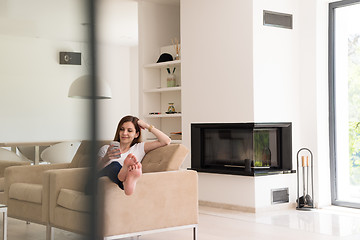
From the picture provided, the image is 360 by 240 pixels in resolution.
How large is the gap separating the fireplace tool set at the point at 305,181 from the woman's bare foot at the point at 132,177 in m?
2.35

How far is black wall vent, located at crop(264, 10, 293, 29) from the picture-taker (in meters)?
4.93

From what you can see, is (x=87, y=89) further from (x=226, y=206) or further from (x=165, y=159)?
(x=226, y=206)

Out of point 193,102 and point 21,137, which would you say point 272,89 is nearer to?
point 193,102

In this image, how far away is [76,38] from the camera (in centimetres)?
69

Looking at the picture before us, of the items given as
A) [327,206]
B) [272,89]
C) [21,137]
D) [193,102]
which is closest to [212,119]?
[193,102]

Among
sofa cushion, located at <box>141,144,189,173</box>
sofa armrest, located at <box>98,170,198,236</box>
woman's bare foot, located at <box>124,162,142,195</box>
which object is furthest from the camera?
sofa cushion, located at <box>141,144,189,173</box>

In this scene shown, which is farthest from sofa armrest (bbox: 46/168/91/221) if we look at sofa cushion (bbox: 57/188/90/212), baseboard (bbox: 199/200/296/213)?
baseboard (bbox: 199/200/296/213)

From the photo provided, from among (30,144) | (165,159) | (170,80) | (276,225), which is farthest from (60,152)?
(170,80)

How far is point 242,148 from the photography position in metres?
4.95

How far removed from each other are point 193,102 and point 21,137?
468 cm

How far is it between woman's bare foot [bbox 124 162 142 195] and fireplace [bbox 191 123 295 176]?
1973mm

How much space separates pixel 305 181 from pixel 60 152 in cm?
468

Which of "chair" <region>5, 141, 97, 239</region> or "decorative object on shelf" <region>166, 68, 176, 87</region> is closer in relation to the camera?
"chair" <region>5, 141, 97, 239</region>

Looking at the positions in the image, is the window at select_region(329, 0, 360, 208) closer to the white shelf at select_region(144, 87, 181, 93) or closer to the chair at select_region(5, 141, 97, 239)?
the white shelf at select_region(144, 87, 181, 93)
